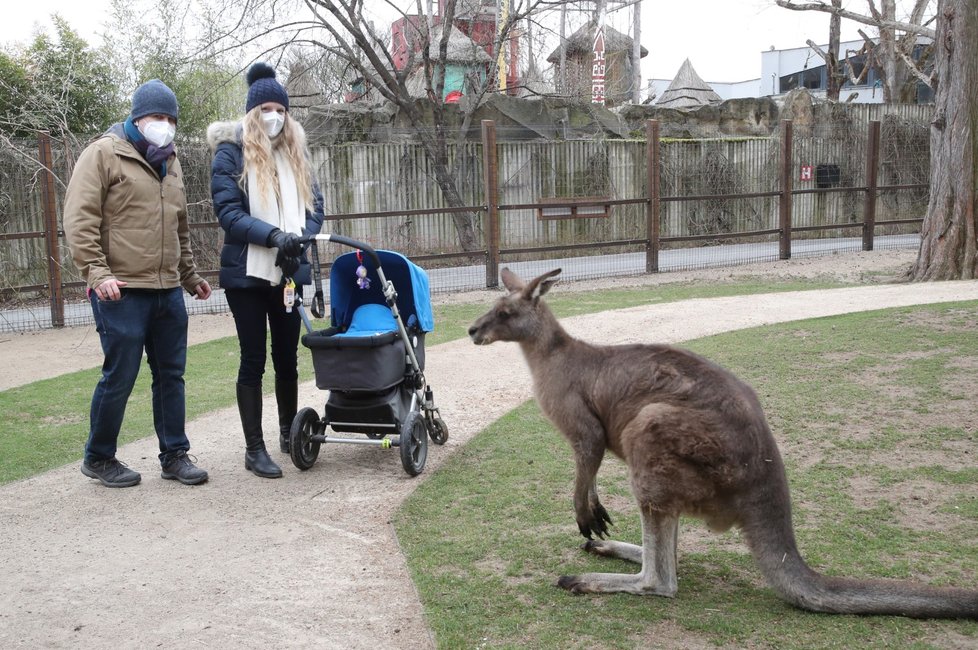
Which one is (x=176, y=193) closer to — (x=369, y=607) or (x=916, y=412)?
(x=369, y=607)

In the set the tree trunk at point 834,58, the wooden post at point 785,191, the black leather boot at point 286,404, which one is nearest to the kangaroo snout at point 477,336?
the black leather boot at point 286,404

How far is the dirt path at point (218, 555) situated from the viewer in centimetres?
341

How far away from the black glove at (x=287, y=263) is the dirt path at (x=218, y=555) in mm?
1246

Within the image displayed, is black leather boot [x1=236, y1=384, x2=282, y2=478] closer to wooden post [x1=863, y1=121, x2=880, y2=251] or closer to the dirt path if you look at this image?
the dirt path

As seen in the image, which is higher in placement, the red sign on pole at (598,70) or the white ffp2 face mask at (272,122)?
the red sign on pole at (598,70)

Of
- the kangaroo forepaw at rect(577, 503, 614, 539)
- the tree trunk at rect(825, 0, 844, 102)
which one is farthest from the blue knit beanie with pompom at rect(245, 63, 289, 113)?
the tree trunk at rect(825, 0, 844, 102)

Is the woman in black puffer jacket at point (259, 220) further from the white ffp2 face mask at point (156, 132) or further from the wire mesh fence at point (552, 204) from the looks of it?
the wire mesh fence at point (552, 204)

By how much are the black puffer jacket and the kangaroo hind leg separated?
101 inches

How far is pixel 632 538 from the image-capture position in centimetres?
415

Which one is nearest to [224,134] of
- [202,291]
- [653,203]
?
[202,291]

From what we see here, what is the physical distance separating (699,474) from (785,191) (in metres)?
13.5

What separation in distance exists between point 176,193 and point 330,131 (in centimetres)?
1358

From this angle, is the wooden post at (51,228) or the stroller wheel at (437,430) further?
the wooden post at (51,228)

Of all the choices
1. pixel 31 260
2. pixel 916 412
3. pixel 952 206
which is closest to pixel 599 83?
pixel 952 206
